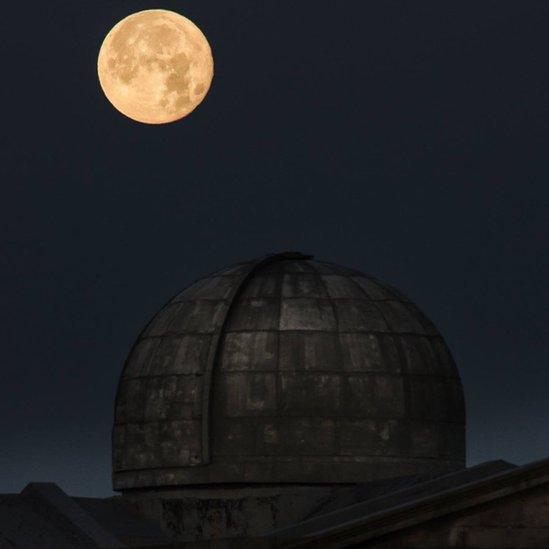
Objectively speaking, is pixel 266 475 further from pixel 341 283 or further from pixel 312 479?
pixel 341 283

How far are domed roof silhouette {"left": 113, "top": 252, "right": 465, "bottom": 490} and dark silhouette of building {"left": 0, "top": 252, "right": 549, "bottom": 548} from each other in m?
0.03

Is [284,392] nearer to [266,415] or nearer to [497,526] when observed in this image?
[266,415]

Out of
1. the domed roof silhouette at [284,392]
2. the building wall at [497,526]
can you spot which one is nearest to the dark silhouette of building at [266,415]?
the domed roof silhouette at [284,392]

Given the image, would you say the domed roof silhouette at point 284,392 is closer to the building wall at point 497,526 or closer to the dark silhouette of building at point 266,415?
the dark silhouette of building at point 266,415

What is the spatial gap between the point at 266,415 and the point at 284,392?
2.26 feet

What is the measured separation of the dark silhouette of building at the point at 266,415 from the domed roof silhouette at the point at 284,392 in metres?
0.03

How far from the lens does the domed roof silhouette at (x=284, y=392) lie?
57.6m

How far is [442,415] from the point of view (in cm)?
5925

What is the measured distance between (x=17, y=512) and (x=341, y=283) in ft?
32.4

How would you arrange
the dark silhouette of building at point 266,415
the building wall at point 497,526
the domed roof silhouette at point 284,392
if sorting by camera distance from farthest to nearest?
1. the domed roof silhouette at point 284,392
2. the dark silhouette of building at point 266,415
3. the building wall at point 497,526

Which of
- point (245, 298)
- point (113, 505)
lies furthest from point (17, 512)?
point (245, 298)

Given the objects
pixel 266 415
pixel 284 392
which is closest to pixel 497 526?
pixel 284 392

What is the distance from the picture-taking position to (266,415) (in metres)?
57.5

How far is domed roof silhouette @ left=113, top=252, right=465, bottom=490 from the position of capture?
5756cm
